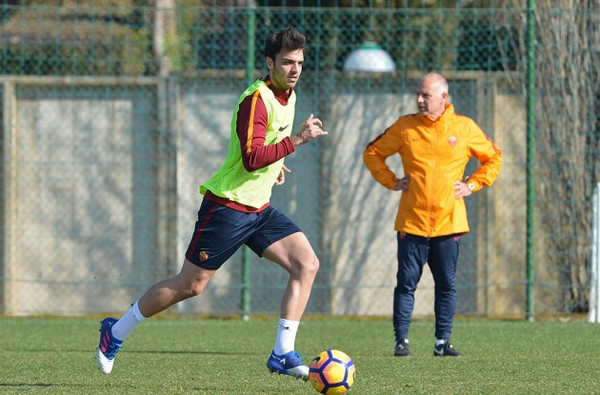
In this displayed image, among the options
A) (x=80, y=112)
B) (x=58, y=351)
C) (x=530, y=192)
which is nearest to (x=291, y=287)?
(x=58, y=351)

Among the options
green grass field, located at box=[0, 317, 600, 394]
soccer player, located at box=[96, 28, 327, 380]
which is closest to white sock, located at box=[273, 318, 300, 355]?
soccer player, located at box=[96, 28, 327, 380]

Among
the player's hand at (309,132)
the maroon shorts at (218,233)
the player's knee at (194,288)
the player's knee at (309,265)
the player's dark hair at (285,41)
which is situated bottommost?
the player's knee at (194,288)

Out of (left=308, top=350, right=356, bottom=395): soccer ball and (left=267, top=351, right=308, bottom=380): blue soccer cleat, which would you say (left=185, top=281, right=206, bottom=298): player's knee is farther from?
(left=308, top=350, right=356, bottom=395): soccer ball

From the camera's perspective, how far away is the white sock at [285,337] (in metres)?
5.84

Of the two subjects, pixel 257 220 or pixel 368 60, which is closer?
pixel 257 220

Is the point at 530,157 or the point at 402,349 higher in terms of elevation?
the point at 530,157

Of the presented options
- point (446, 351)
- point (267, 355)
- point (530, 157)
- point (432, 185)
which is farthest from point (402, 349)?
point (530, 157)

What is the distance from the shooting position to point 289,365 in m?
5.75

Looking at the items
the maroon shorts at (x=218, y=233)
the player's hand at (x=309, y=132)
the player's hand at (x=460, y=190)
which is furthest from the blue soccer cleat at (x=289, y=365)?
the player's hand at (x=460, y=190)

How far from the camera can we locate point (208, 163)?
1116 centimetres

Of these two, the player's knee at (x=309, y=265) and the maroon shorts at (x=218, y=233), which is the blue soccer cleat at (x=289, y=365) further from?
the maroon shorts at (x=218, y=233)

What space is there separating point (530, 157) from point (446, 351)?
354 cm

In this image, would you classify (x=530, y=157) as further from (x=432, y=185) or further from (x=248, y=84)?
(x=432, y=185)

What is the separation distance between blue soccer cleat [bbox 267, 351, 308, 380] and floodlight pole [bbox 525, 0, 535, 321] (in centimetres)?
517
